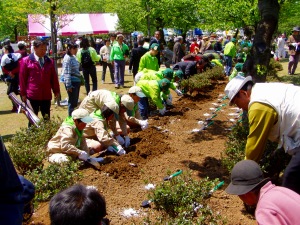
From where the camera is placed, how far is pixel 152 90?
7.51 meters

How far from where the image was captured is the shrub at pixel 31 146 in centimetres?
481

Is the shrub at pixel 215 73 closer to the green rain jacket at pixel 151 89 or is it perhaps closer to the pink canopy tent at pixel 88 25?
the green rain jacket at pixel 151 89

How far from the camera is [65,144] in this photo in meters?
5.00

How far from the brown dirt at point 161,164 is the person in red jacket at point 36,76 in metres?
1.79

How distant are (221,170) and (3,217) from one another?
3.58 meters

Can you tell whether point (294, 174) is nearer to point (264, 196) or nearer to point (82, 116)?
point (264, 196)

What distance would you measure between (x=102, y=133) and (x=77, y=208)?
366 centimetres

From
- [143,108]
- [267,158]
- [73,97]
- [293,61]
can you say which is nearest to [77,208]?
[267,158]

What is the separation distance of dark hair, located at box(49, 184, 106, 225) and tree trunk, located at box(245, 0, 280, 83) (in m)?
3.75

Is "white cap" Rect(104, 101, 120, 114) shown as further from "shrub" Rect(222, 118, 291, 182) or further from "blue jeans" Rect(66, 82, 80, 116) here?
"blue jeans" Rect(66, 82, 80, 116)

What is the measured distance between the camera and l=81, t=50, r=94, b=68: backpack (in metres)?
9.72

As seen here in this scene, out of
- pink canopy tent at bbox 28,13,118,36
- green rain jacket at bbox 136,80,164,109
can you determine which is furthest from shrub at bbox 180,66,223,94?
pink canopy tent at bbox 28,13,118,36

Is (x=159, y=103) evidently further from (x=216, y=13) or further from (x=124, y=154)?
(x=216, y=13)

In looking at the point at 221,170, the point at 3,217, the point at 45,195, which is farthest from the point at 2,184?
the point at 221,170
